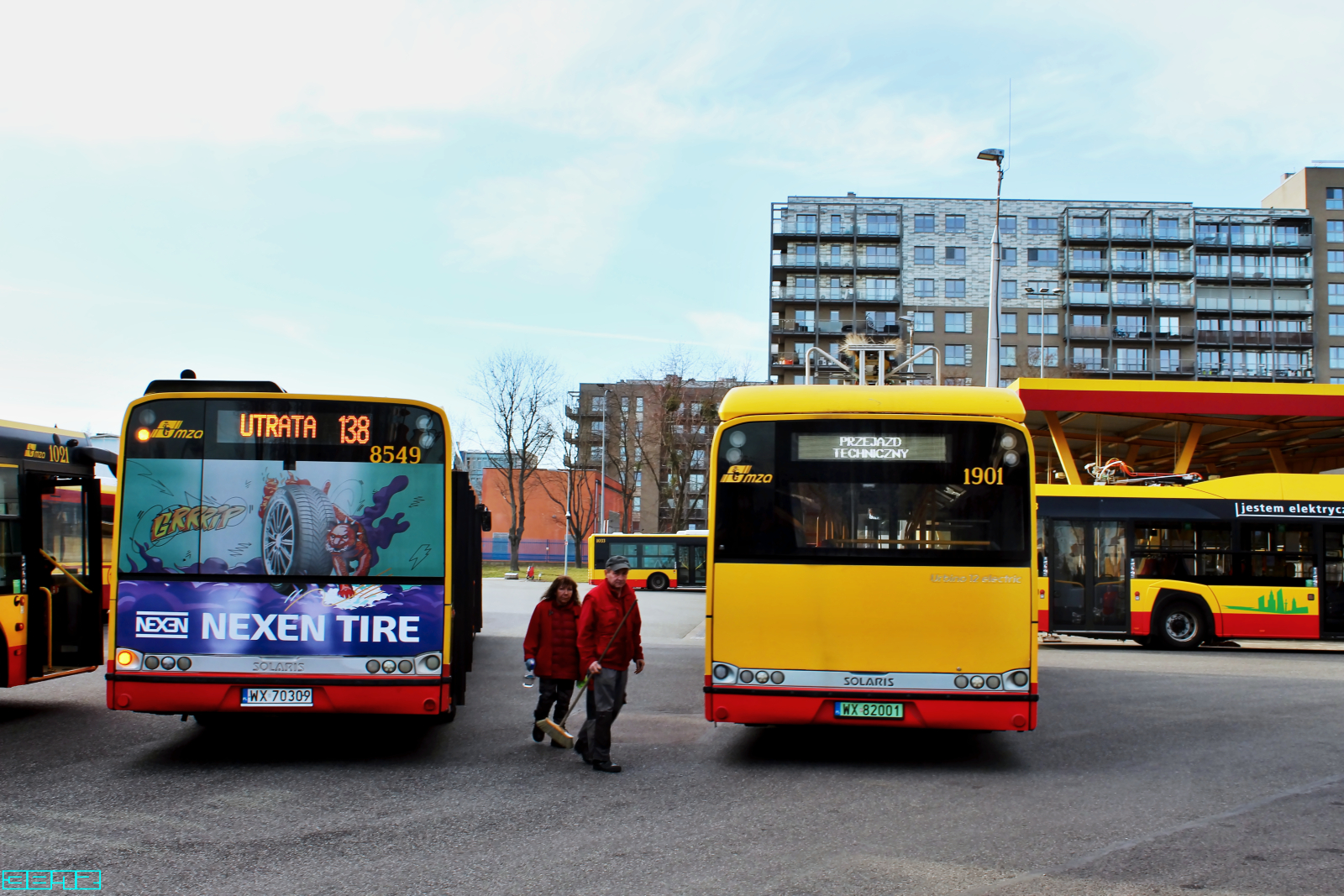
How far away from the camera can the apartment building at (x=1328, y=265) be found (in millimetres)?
87125

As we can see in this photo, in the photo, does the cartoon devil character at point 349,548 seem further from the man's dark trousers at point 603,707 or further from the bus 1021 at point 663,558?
the bus 1021 at point 663,558

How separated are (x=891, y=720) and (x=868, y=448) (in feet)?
6.75

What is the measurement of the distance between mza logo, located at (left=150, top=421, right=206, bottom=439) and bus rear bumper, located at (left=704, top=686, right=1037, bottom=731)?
4225 millimetres

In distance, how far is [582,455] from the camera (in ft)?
288

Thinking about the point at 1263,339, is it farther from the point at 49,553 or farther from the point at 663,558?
the point at 49,553

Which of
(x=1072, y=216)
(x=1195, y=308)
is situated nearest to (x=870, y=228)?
(x=1072, y=216)

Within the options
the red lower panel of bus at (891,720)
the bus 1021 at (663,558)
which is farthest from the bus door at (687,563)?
the red lower panel of bus at (891,720)

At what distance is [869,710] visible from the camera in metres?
8.48

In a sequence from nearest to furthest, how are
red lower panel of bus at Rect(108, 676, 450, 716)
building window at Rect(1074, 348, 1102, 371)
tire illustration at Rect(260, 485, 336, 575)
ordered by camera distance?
red lower panel of bus at Rect(108, 676, 450, 716), tire illustration at Rect(260, 485, 336, 575), building window at Rect(1074, 348, 1102, 371)

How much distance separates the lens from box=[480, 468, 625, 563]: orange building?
8256 centimetres

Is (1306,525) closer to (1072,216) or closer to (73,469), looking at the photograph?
(73,469)

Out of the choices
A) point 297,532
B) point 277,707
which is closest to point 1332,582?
point 297,532

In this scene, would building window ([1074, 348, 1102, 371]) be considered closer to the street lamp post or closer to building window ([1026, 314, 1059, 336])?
building window ([1026, 314, 1059, 336])

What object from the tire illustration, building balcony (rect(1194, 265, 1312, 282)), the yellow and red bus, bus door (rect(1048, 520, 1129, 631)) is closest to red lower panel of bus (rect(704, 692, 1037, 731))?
the tire illustration
